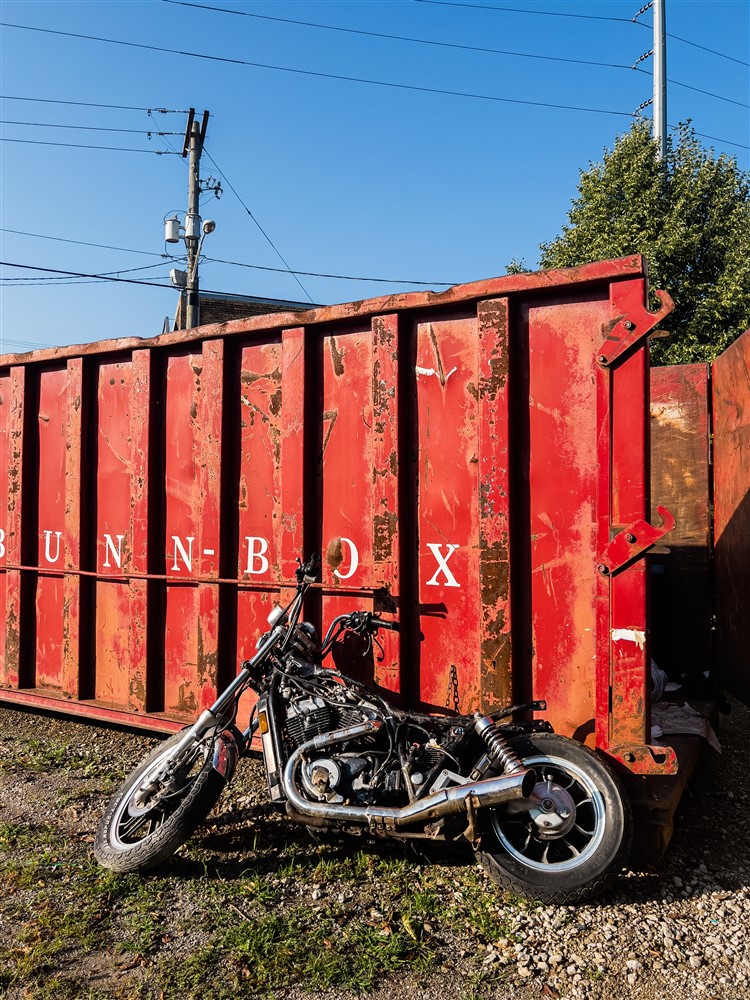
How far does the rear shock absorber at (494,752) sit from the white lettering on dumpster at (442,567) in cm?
69

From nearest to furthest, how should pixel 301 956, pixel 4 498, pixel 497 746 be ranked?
pixel 301 956 < pixel 497 746 < pixel 4 498

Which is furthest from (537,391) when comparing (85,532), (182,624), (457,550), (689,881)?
(85,532)

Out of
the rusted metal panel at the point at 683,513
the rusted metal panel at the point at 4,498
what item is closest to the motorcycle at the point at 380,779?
the rusted metal panel at the point at 683,513

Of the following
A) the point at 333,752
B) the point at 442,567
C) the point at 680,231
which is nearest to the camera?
the point at 333,752

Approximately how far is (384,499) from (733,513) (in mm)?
2364

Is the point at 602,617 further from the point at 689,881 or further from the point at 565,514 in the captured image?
the point at 689,881

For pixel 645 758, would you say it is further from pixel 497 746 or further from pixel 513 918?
pixel 513 918

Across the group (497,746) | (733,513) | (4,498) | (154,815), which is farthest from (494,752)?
(4,498)

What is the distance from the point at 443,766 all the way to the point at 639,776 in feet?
2.86

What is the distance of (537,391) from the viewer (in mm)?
3250

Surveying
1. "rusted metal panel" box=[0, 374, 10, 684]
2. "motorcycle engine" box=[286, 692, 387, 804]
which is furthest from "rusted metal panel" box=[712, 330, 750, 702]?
"rusted metal panel" box=[0, 374, 10, 684]

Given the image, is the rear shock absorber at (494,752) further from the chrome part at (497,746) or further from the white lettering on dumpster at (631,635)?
the white lettering on dumpster at (631,635)

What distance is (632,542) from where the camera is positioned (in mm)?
2934

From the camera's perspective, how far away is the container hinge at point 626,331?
295 cm
